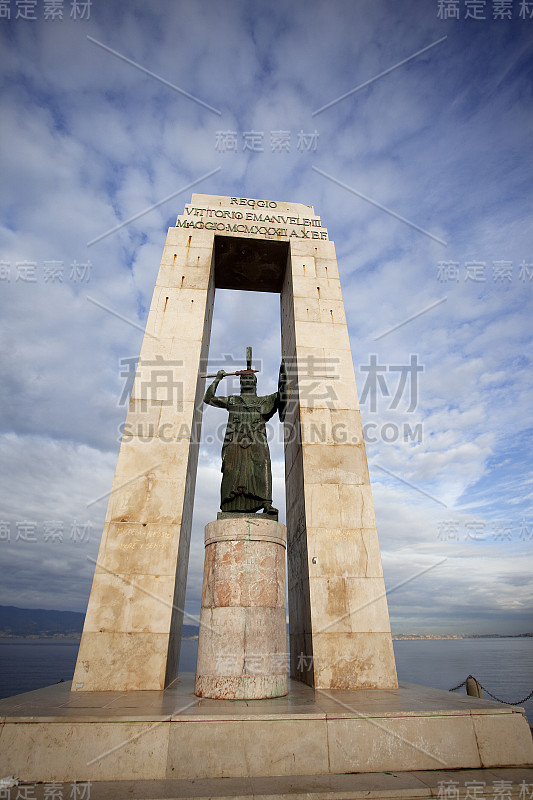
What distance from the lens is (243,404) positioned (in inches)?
437

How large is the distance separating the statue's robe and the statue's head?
0.60ft

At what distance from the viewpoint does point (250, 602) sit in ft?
26.3

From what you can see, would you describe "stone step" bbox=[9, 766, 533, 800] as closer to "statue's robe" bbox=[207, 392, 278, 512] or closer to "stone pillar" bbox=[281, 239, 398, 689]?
"stone pillar" bbox=[281, 239, 398, 689]

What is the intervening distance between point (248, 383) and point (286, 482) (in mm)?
4823

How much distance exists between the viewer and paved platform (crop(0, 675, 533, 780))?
17.6ft

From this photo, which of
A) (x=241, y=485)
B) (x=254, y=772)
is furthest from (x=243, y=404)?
(x=254, y=772)

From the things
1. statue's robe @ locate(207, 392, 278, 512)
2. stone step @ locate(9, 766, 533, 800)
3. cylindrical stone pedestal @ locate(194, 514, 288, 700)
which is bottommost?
stone step @ locate(9, 766, 533, 800)

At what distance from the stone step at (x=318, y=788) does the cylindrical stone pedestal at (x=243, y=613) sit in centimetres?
224

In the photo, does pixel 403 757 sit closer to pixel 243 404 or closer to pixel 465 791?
pixel 465 791

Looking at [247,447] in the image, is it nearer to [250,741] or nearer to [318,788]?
[250,741]

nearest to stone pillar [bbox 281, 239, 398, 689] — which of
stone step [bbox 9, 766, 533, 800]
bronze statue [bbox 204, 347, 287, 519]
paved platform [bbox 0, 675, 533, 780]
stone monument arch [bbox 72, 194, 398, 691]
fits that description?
stone monument arch [bbox 72, 194, 398, 691]

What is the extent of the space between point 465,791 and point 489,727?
1.39 metres

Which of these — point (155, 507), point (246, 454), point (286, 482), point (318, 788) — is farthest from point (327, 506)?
point (318, 788)

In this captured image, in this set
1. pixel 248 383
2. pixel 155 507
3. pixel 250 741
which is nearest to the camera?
pixel 250 741
